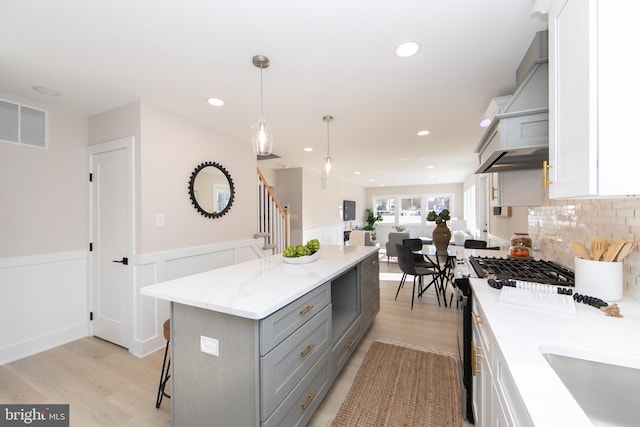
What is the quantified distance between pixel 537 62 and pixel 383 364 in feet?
7.91

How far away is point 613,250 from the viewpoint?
3.92 feet

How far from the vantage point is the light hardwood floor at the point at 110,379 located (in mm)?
1722

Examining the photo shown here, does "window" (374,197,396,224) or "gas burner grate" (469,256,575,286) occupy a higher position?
"window" (374,197,396,224)

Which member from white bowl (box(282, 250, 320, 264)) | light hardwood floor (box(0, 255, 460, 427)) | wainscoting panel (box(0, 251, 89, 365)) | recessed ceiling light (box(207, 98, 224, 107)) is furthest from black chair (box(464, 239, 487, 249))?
wainscoting panel (box(0, 251, 89, 365))

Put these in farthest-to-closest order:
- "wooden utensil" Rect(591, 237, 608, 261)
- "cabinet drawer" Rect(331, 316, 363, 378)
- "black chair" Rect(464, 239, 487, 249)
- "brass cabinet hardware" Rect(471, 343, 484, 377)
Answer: "black chair" Rect(464, 239, 487, 249) → "cabinet drawer" Rect(331, 316, 363, 378) → "brass cabinet hardware" Rect(471, 343, 484, 377) → "wooden utensil" Rect(591, 237, 608, 261)

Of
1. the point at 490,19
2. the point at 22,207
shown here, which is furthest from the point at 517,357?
the point at 22,207

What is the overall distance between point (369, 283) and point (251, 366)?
176 cm

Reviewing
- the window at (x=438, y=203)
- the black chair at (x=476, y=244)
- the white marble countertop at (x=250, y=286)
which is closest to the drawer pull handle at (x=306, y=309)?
the white marble countertop at (x=250, y=286)

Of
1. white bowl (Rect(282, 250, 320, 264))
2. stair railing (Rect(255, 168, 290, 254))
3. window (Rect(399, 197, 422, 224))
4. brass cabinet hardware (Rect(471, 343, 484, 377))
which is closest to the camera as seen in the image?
brass cabinet hardware (Rect(471, 343, 484, 377))

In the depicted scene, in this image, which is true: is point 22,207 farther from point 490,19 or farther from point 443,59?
point 490,19

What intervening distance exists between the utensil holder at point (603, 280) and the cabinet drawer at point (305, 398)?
147 centimetres

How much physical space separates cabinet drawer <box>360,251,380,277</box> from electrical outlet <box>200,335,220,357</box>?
60.4 inches

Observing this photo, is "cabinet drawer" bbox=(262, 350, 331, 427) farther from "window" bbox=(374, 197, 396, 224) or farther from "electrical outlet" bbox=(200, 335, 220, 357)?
"window" bbox=(374, 197, 396, 224)

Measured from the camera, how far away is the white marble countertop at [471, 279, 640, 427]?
1.98 feet
